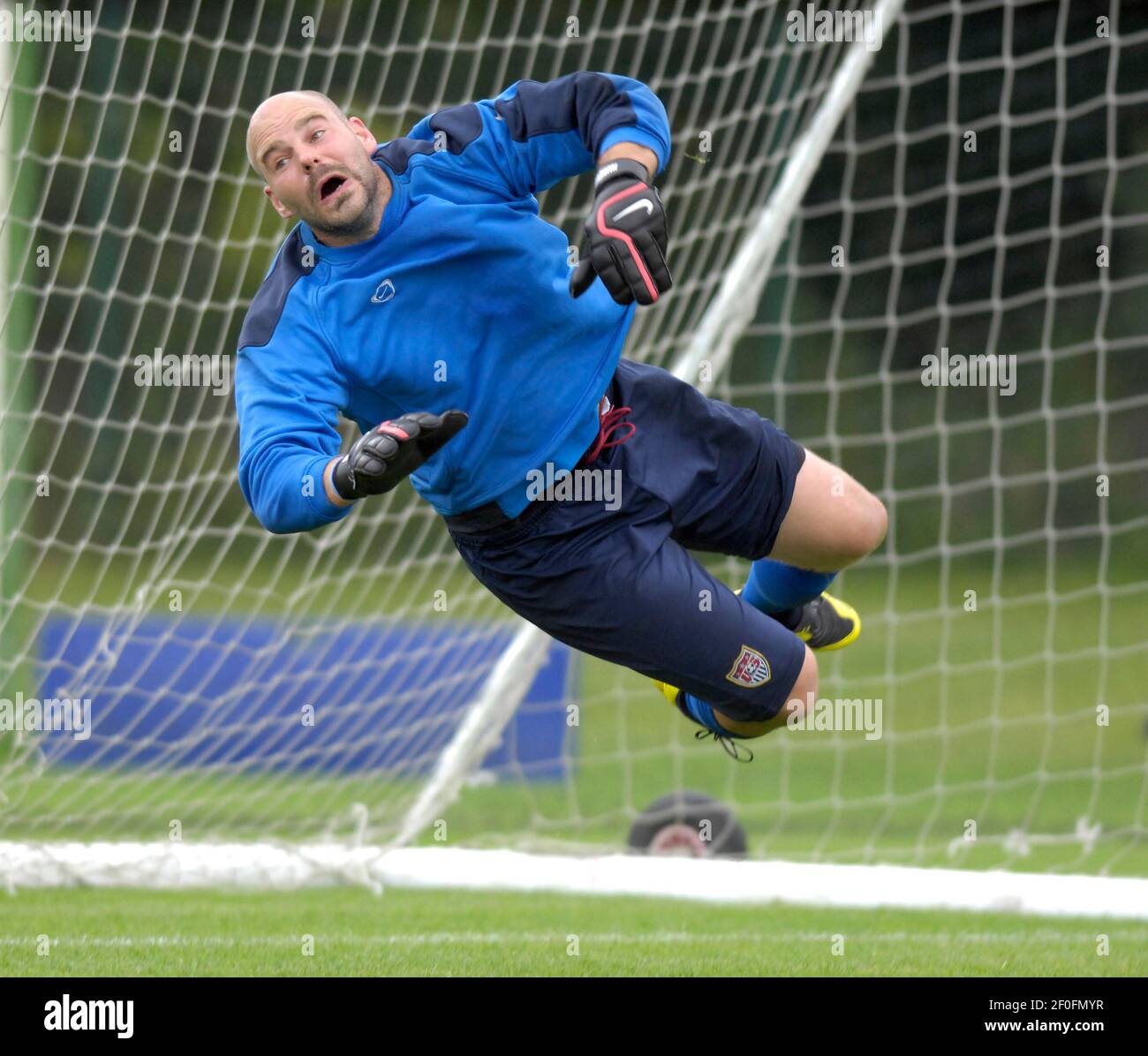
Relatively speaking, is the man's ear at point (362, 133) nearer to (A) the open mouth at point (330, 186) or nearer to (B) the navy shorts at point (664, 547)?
(A) the open mouth at point (330, 186)

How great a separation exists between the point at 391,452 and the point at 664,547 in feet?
3.42

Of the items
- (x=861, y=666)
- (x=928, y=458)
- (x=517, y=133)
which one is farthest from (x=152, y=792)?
(x=928, y=458)

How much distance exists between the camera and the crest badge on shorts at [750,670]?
3846mm

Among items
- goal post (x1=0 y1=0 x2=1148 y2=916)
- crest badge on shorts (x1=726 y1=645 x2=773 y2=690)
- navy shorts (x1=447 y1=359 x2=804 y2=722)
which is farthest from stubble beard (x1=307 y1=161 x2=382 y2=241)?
goal post (x1=0 y1=0 x2=1148 y2=916)

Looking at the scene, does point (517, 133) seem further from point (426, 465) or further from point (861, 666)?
point (861, 666)

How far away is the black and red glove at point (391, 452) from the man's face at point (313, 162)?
61 centimetres

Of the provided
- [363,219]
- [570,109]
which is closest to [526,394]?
[363,219]

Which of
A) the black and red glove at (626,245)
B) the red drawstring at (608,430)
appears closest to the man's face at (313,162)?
the black and red glove at (626,245)

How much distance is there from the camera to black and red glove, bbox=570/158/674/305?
119 inches

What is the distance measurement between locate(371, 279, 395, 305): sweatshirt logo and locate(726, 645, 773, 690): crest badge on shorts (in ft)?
3.80

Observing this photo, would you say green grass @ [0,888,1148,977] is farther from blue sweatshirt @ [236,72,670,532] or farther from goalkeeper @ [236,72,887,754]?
blue sweatshirt @ [236,72,670,532]

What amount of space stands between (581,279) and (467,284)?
0.51m

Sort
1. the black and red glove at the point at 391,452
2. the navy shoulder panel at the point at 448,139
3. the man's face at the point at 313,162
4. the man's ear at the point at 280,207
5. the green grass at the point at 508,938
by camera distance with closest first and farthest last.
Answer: the black and red glove at the point at 391,452 < the man's face at the point at 313,162 < the man's ear at the point at 280,207 < the navy shoulder panel at the point at 448,139 < the green grass at the point at 508,938

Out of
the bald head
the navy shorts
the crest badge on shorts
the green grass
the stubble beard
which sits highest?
the bald head
